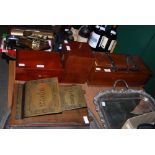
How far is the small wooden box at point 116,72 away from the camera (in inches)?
60.9

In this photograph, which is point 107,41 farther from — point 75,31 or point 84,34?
point 75,31

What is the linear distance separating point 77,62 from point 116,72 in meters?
0.31

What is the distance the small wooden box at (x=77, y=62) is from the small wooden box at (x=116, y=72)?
66 millimetres

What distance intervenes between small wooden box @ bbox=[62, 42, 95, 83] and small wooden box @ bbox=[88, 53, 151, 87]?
0.07m

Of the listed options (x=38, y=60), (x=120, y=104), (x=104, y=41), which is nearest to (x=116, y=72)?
(x=120, y=104)

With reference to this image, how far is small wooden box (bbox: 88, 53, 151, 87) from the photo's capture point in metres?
1.55

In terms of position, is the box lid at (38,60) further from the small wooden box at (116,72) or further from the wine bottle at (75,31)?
the wine bottle at (75,31)

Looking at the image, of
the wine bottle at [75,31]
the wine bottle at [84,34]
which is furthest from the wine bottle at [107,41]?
the wine bottle at [75,31]

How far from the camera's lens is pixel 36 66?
1432mm

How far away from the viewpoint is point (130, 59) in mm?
1697

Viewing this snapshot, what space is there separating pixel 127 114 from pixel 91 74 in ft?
1.23

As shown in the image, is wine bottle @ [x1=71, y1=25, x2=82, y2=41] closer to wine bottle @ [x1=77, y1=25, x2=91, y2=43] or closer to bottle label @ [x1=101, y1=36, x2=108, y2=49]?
wine bottle @ [x1=77, y1=25, x2=91, y2=43]

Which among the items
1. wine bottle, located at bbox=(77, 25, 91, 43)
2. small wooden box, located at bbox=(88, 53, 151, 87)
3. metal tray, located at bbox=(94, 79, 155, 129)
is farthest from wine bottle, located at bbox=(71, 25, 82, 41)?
metal tray, located at bbox=(94, 79, 155, 129)
